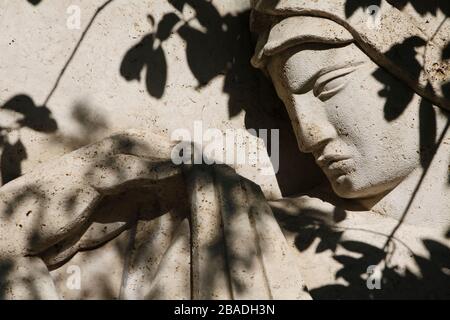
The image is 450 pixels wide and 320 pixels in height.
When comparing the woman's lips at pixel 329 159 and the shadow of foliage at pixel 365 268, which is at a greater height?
the woman's lips at pixel 329 159

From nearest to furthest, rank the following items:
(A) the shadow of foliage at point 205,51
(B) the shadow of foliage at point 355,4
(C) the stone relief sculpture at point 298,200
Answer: (C) the stone relief sculpture at point 298,200 → (B) the shadow of foliage at point 355,4 → (A) the shadow of foliage at point 205,51

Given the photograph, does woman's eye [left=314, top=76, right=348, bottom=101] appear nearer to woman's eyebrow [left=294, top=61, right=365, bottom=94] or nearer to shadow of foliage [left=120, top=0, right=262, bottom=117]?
woman's eyebrow [left=294, top=61, right=365, bottom=94]

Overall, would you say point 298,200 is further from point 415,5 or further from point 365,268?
point 415,5

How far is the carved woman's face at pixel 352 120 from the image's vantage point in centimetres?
310

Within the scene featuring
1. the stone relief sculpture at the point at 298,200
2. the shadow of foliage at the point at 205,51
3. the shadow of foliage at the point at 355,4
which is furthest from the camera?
the shadow of foliage at the point at 205,51

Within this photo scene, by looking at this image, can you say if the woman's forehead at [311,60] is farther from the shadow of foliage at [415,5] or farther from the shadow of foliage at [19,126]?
the shadow of foliage at [19,126]

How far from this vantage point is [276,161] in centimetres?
345

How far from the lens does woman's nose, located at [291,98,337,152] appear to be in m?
3.15

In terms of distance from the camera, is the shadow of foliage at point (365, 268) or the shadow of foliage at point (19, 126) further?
the shadow of foliage at point (19, 126)

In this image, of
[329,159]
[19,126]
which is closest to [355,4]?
[329,159]

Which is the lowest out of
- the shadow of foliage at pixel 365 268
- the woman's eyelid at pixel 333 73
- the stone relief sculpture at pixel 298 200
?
the shadow of foliage at pixel 365 268

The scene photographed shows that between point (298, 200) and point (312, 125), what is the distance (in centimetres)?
30

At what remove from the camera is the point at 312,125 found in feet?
10.4

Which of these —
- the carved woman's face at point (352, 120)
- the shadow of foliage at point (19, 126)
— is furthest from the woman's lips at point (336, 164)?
the shadow of foliage at point (19, 126)
